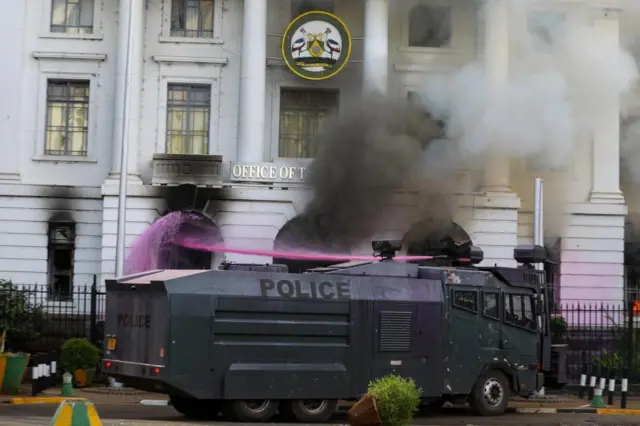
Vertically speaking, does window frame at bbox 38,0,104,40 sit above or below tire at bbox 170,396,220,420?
above

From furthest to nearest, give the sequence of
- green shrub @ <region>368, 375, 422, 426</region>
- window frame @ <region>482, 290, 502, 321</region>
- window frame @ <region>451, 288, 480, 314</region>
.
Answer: window frame @ <region>482, 290, 502, 321</region>
window frame @ <region>451, 288, 480, 314</region>
green shrub @ <region>368, 375, 422, 426</region>

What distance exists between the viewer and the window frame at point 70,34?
35719 millimetres

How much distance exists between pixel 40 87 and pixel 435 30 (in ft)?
40.5

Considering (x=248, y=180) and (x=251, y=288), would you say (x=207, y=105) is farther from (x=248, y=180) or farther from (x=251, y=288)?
(x=251, y=288)

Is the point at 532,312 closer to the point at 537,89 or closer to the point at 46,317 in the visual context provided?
the point at 537,89

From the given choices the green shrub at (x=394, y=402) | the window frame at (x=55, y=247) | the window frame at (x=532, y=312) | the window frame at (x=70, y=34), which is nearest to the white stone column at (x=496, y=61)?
the window frame at (x=532, y=312)

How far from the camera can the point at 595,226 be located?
3588cm

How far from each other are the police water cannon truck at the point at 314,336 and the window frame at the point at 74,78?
16.3 meters

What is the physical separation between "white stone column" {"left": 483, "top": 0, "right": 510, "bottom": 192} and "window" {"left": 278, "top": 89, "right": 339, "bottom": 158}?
16.7 feet

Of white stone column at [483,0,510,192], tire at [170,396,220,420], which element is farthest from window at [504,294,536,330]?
white stone column at [483,0,510,192]

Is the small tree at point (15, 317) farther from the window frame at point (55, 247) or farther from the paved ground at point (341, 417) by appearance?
the paved ground at point (341, 417)

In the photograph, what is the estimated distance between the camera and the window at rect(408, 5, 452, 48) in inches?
1368

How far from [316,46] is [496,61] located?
5.45 meters

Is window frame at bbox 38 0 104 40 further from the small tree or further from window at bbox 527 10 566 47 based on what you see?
window at bbox 527 10 566 47
